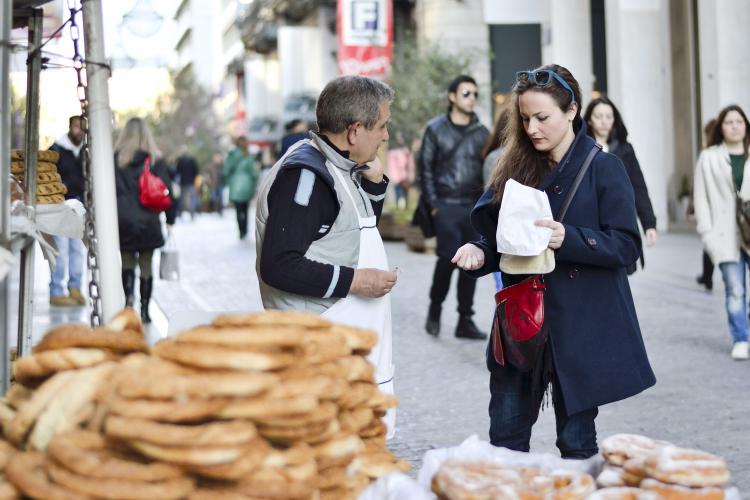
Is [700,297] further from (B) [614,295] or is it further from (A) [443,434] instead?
(B) [614,295]

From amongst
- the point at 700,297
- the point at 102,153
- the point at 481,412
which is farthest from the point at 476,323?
the point at 102,153

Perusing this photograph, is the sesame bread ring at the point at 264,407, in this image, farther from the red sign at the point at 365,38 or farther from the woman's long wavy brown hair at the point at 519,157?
the red sign at the point at 365,38

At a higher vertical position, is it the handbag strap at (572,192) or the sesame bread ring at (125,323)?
the handbag strap at (572,192)

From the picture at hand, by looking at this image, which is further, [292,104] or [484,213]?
[292,104]

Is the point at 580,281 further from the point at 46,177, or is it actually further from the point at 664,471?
the point at 46,177

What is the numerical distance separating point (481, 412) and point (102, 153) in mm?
4162

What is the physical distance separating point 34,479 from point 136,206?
9.60m

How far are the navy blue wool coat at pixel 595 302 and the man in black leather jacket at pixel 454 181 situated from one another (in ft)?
20.7

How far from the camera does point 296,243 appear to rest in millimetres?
4305

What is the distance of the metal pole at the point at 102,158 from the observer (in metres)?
4.12

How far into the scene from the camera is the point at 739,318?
31.4 ft

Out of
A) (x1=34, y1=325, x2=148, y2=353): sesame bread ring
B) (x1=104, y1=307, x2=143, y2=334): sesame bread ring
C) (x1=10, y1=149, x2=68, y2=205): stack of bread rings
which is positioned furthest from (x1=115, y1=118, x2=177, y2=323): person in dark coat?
(x1=34, y1=325, x2=148, y2=353): sesame bread ring

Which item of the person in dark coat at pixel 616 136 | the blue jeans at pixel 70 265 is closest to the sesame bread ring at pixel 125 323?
the person in dark coat at pixel 616 136

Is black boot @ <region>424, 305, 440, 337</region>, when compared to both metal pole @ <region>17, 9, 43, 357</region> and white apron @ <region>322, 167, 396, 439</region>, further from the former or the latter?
white apron @ <region>322, 167, 396, 439</region>
